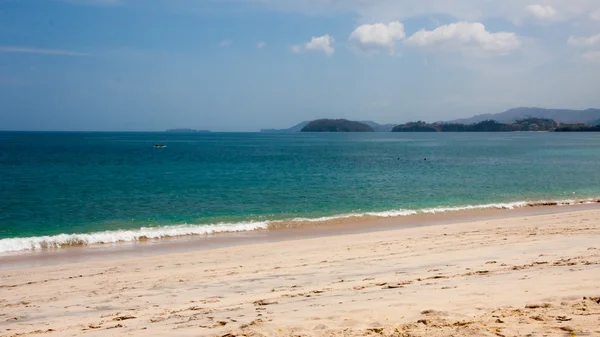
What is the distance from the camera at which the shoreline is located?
1585 cm

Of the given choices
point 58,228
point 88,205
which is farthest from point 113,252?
point 88,205

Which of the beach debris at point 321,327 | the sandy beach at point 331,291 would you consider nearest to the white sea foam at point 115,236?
the sandy beach at point 331,291

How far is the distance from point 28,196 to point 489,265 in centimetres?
3005

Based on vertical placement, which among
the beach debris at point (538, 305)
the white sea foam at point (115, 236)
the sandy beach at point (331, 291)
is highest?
the beach debris at point (538, 305)

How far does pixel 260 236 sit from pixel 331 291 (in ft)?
34.9

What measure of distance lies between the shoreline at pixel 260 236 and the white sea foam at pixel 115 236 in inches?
15.9

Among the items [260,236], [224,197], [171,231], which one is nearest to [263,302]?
[260,236]

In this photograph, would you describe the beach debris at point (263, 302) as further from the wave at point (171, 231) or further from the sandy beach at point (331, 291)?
the wave at point (171, 231)

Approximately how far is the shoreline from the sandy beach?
1613 millimetres

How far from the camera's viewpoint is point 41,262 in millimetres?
15086

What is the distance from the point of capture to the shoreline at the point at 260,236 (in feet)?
52.0

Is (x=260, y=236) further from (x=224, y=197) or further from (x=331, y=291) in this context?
(x=224, y=197)

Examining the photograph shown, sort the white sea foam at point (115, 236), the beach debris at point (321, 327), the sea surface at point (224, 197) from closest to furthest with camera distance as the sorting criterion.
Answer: the beach debris at point (321, 327) → the white sea foam at point (115, 236) → the sea surface at point (224, 197)

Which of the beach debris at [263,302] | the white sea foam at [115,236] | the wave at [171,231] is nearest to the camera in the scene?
the beach debris at [263,302]
